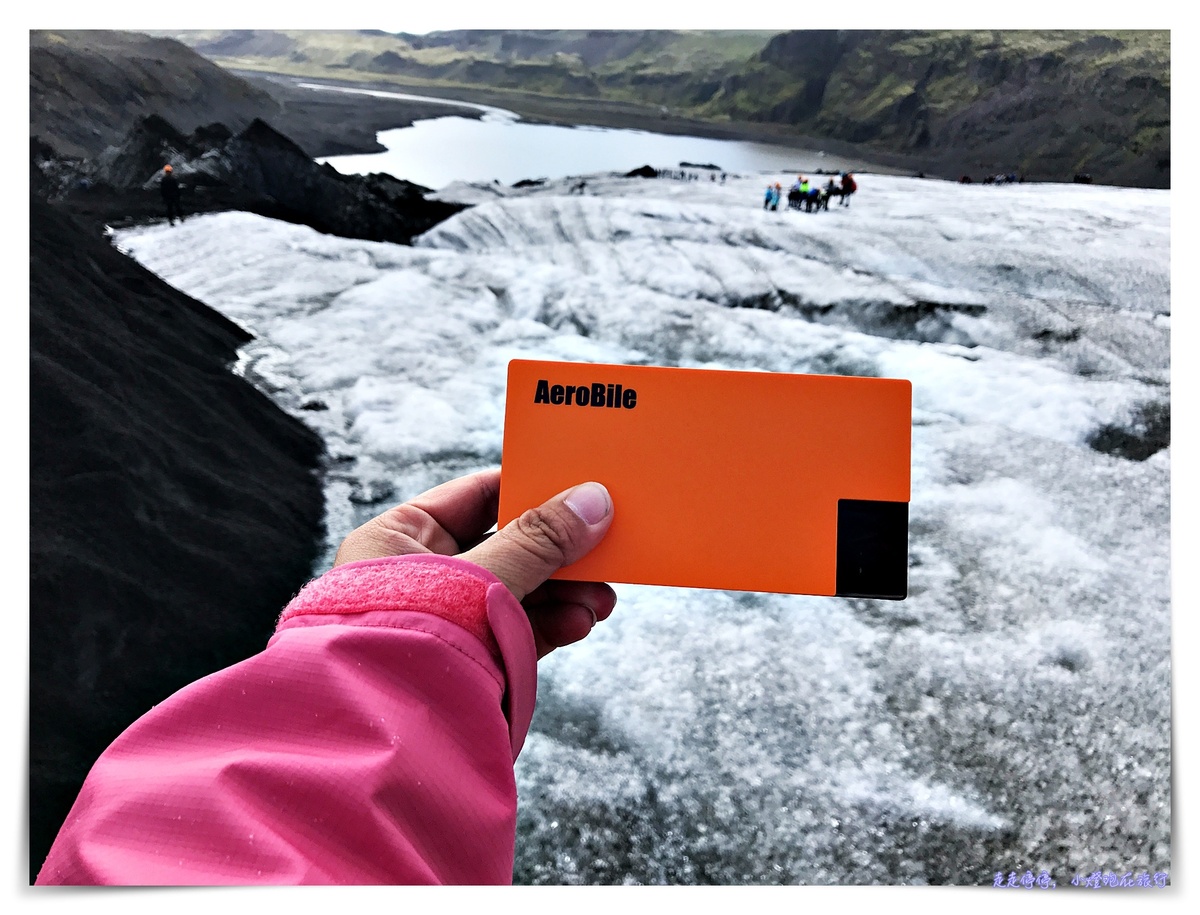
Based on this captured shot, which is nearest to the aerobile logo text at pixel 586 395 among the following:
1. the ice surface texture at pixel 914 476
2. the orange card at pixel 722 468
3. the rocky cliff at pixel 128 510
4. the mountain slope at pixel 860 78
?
the orange card at pixel 722 468

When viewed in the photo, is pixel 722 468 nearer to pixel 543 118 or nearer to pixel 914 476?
pixel 914 476

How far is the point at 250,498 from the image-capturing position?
127cm

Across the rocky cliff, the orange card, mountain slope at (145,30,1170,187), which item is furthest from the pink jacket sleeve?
mountain slope at (145,30,1170,187)

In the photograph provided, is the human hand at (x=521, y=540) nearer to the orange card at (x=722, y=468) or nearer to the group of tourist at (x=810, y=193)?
the orange card at (x=722, y=468)

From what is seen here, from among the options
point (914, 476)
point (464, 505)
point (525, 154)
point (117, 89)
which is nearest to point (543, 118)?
point (525, 154)

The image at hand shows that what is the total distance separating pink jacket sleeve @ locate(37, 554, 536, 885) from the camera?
284 mm

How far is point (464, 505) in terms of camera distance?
1.67 feet

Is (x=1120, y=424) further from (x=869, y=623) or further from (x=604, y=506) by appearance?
(x=604, y=506)

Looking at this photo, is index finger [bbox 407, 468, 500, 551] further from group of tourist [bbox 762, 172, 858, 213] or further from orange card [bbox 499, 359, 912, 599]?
group of tourist [bbox 762, 172, 858, 213]

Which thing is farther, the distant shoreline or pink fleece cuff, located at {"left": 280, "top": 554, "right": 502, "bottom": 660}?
the distant shoreline

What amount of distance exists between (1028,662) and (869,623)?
0.24 metres

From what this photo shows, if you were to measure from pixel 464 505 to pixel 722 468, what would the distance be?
0.18 m

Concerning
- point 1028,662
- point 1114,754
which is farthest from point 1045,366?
point 1114,754

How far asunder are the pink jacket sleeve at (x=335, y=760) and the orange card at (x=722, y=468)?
10cm
